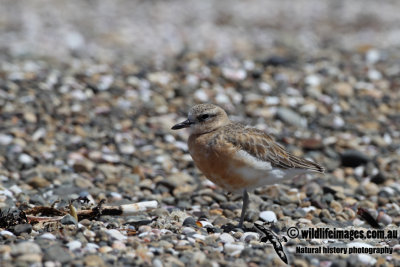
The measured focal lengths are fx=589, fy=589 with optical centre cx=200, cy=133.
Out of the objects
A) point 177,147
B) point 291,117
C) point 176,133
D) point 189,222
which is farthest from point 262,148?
point 291,117

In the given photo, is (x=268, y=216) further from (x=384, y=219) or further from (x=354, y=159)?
(x=354, y=159)

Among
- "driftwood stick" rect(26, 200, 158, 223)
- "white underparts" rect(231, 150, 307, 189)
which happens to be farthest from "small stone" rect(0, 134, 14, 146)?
"white underparts" rect(231, 150, 307, 189)

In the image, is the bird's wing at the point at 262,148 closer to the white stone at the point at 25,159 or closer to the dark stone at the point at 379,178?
the dark stone at the point at 379,178

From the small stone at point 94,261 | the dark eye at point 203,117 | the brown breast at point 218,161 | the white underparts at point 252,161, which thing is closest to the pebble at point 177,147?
the small stone at point 94,261

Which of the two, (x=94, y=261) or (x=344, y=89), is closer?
(x=94, y=261)

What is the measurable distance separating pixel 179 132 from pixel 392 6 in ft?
41.3

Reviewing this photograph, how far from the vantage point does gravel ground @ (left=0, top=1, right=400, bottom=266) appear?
206 inches

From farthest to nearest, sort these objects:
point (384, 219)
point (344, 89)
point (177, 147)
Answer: point (344, 89) < point (177, 147) < point (384, 219)

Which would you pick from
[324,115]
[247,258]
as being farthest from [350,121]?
[247,258]

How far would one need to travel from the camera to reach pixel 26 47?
13117 millimetres

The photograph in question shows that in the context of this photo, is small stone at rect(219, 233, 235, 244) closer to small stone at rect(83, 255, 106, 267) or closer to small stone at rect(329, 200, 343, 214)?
small stone at rect(83, 255, 106, 267)

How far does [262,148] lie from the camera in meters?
6.47

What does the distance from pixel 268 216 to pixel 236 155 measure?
37.3 inches

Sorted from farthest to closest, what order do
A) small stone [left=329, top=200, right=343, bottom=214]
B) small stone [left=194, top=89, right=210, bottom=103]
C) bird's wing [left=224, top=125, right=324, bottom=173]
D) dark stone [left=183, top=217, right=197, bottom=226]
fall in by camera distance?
small stone [left=194, top=89, right=210, bottom=103], small stone [left=329, top=200, right=343, bottom=214], bird's wing [left=224, top=125, right=324, bottom=173], dark stone [left=183, top=217, right=197, bottom=226]
